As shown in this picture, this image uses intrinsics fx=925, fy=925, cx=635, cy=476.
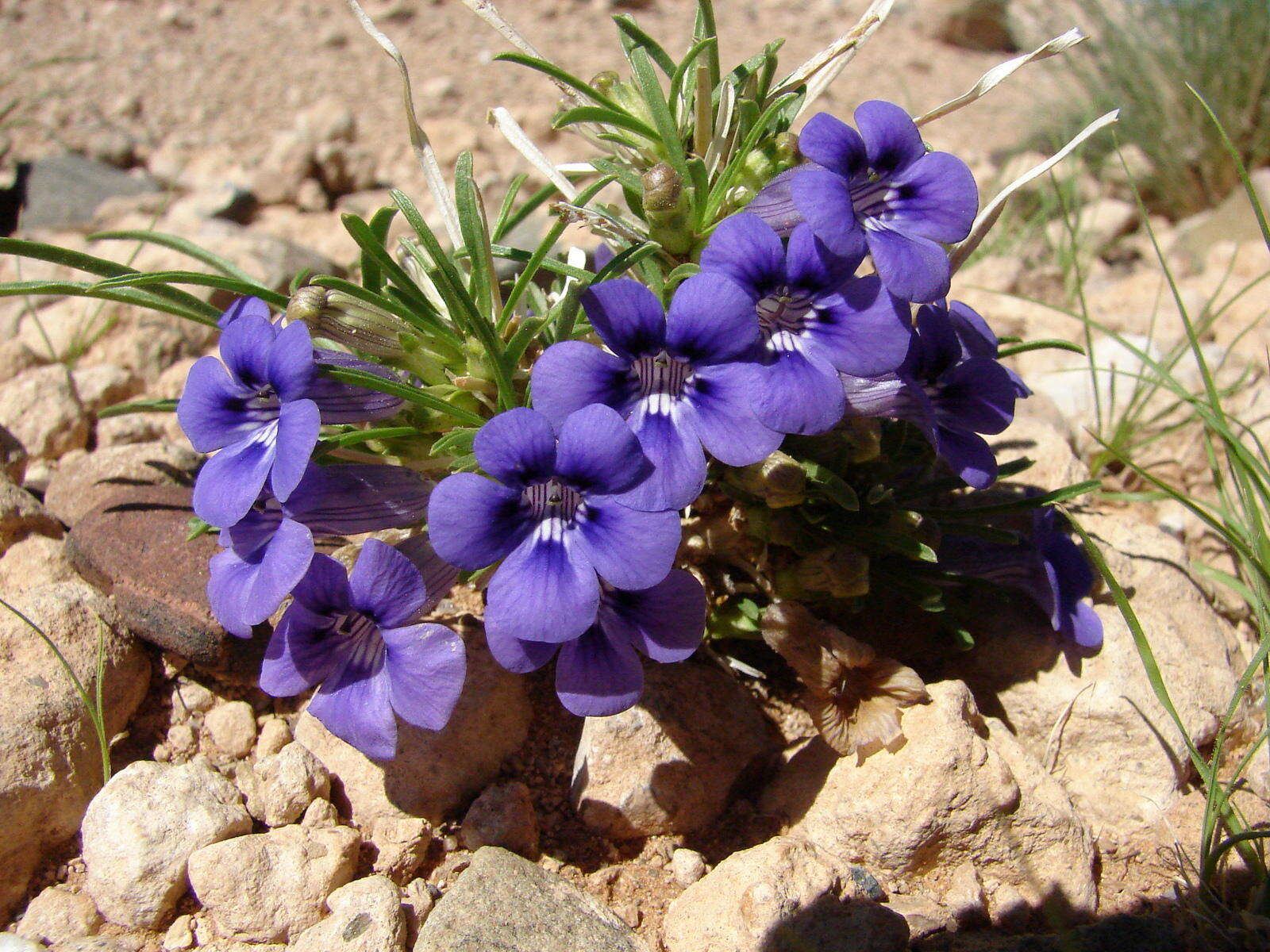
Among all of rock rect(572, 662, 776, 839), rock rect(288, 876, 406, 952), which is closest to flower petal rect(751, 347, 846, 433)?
rock rect(572, 662, 776, 839)

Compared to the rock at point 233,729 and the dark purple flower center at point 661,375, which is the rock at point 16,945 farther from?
the dark purple flower center at point 661,375

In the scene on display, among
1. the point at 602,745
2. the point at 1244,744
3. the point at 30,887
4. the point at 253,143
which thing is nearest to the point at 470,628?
the point at 602,745

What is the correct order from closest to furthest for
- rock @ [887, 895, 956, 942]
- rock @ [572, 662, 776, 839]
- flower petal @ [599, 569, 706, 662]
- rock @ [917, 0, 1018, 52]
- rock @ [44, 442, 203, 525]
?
flower petal @ [599, 569, 706, 662] → rock @ [887, 895, 956, 942] → rock @ [572, 662, 776, 839] → rock @ [44, 442, 203, 525] → rock @ [917, 0, 1018, 52]

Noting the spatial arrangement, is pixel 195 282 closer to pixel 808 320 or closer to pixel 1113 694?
pixel 808 320

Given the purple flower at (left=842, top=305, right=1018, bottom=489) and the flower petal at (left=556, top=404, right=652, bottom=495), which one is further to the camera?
the purple flower at (left=842, top=305, right=1018, bottom=489)

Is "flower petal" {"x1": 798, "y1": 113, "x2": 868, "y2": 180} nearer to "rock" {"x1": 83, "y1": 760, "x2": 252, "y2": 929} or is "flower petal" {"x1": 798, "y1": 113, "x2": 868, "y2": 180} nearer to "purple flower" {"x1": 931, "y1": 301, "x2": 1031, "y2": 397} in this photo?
"purple flower" {"x1": 931, "y1": 301, "x2": 1031, "y2": 397}

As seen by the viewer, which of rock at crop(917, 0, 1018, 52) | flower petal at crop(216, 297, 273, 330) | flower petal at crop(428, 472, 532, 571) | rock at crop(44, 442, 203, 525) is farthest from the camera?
rock at crop(917, 0, 1018, 52)

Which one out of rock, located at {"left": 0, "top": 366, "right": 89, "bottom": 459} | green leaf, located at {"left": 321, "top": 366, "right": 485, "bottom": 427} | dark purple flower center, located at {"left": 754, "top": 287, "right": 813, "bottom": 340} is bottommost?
rock, located at {"left": 0, "top": 366, "right": 89, "bottom": 459}

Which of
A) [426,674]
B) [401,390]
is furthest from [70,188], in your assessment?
[426,674]
